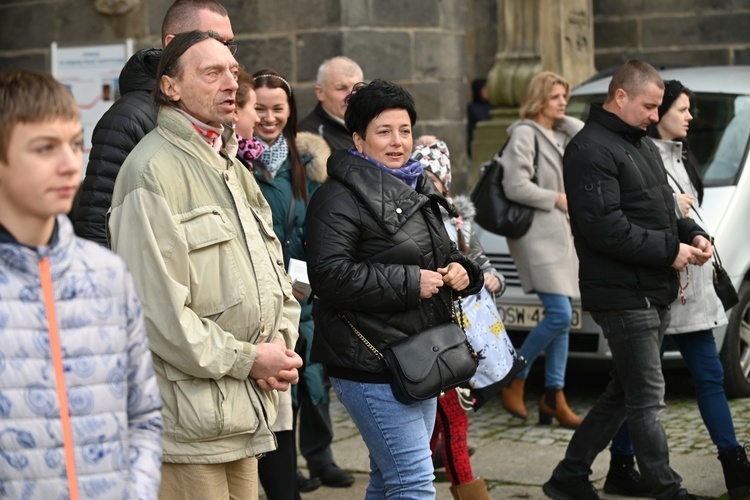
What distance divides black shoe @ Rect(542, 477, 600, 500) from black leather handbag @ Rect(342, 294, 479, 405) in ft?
5.06

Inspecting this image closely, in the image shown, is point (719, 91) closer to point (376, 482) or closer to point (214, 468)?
point (376, 482)

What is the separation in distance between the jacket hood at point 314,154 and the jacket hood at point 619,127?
3.92 ft

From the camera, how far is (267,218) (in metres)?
4.23

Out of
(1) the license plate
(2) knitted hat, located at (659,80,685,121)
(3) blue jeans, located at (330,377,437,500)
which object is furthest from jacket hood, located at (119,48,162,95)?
(1) the license plate

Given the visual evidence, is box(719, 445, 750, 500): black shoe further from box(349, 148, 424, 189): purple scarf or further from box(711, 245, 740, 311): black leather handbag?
box(349, 148, 424, 189): purple scarf

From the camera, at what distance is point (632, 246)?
559 centimetres

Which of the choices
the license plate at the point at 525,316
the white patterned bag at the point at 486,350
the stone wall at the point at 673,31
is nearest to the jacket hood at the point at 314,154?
the white patterned bag at the point at 486,350

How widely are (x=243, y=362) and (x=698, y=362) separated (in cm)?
297

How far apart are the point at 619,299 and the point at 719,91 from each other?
3.50 metres

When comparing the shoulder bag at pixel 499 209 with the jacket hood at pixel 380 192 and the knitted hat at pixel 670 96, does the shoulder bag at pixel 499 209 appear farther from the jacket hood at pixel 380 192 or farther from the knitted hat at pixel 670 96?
the jacket hood at pixel 380 192

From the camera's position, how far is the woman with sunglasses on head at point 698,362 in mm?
5984

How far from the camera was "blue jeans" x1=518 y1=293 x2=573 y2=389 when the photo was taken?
766cm

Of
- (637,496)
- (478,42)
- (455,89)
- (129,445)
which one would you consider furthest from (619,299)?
(478,42)

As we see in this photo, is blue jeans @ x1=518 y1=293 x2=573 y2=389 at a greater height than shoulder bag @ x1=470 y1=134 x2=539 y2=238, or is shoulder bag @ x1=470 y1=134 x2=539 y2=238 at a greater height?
shoulder bag @ x1=470 y1=134 x2=539 y2=238
